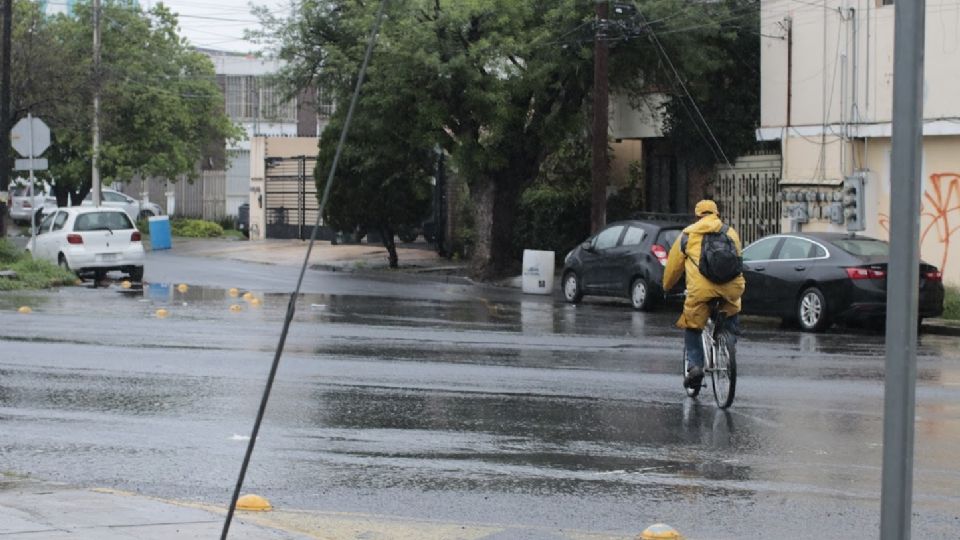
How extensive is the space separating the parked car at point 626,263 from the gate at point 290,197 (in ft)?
69.9

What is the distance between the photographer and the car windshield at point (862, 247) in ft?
68.2

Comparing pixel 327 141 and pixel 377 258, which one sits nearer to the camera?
pixel 327 141

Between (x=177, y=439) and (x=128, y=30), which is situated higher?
(x=128, y=30)

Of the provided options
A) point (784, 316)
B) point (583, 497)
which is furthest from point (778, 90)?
point (583, 497)

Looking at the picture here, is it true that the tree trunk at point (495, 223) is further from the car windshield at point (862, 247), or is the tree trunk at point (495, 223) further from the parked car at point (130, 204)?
the parked car at point (130, 204)

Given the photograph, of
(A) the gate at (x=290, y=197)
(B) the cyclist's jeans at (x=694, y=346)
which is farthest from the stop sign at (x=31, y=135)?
(B) the cyclist's jeans at (x=694, y=346)

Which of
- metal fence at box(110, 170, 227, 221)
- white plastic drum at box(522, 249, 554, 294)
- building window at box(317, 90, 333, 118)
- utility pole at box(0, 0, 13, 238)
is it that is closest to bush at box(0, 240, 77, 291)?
utility pole at box(0, 0, 13, 238)

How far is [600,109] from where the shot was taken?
2761cm

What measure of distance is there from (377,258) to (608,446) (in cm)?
2907

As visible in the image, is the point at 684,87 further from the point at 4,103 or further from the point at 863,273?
the point at 4,103

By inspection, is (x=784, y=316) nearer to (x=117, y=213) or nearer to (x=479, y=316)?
(x=479, y=316)

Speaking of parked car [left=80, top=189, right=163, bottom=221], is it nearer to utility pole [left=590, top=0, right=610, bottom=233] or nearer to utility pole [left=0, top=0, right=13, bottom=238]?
utility pole [left=0, top=0, right=13, bottom=238]

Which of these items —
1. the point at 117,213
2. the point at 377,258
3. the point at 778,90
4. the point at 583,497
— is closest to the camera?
the point at 583,497

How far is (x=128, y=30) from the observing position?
51.2 m
